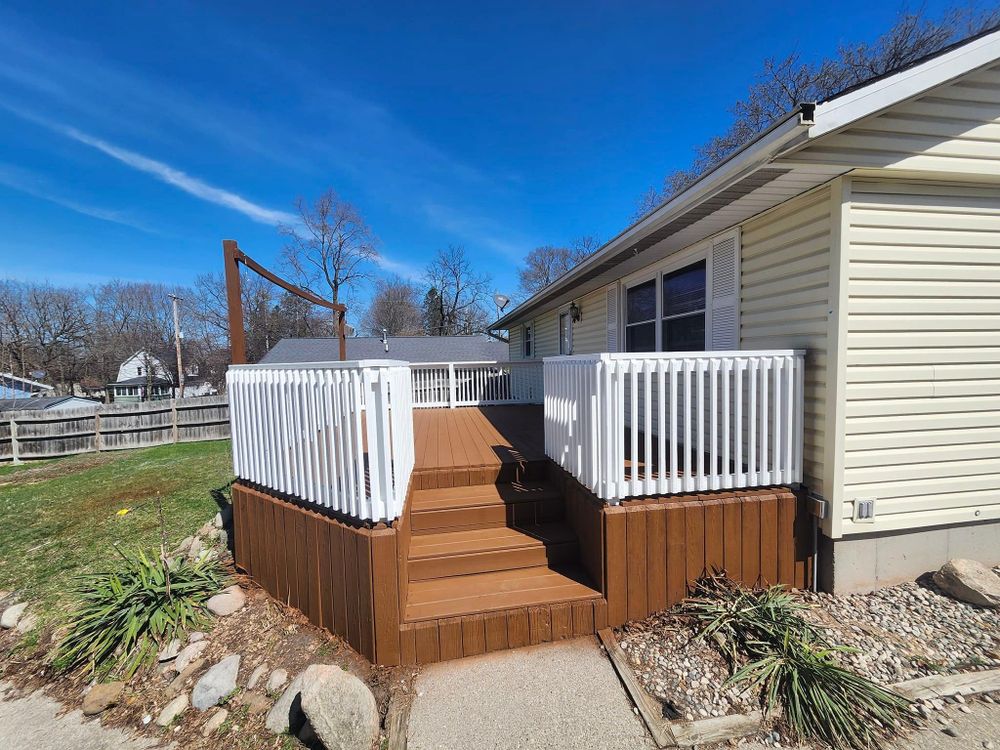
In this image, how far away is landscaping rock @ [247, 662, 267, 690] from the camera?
2.37 m

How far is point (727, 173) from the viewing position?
2.79 m

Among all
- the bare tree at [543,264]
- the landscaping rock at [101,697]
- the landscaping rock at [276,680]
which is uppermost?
the bare tree at [543,264]

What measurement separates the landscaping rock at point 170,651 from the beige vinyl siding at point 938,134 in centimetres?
541

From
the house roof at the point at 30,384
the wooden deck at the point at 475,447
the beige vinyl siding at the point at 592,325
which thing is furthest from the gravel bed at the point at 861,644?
the house roof at the point at 30,384

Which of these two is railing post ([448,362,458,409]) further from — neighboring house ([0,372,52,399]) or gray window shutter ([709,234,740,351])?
neighboring house ([0,372,52,399])

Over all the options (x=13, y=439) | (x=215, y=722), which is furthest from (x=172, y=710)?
(x=13, y=439)

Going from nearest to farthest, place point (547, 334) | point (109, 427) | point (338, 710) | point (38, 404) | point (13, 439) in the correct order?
point (338, 710), point (13, 439), point (547, 334), point (109, 427), point (38, 404)

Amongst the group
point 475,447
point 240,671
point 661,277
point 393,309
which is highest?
point 393,309

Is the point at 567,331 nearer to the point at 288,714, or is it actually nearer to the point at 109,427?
the point at 288,714

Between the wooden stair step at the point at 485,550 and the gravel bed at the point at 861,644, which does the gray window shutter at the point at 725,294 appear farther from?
the wooden stair step at the point at 485,550

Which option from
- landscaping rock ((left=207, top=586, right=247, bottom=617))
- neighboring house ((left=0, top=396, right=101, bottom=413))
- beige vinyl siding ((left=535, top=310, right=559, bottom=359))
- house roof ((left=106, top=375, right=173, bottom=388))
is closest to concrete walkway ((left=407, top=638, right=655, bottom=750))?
landscaping rock ((left=207, top=586, right=247, bottom=617))

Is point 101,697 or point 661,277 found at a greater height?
point 661,277

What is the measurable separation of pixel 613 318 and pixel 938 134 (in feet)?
12.0

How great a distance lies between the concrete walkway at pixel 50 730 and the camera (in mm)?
2102
